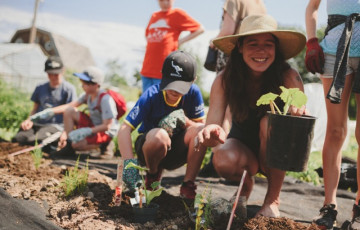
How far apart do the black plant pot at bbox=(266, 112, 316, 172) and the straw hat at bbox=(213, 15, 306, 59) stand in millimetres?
614

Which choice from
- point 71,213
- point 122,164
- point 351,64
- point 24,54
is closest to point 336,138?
point 351,64

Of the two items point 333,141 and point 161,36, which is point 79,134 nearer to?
point 161,36

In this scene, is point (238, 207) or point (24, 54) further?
point (24, 54)

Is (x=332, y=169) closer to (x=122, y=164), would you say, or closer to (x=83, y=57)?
(x=122, y=164)

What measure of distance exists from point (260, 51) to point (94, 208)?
140cm

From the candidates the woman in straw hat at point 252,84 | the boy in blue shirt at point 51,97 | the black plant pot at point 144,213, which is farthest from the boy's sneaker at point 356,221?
the boy in blue shirt at point 51,97

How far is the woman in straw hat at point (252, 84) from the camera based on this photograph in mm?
2262

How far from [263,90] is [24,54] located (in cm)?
3086

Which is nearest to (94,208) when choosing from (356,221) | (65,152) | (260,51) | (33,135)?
(260,51)

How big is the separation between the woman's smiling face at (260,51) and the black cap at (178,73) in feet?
1.63

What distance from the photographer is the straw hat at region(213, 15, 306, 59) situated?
2.17 meters

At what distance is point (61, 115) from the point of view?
16.5 feet

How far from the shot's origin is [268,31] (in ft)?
6.91

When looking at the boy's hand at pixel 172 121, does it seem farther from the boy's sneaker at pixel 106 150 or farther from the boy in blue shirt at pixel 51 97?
the boy in blue shirt at pixel 51 97
